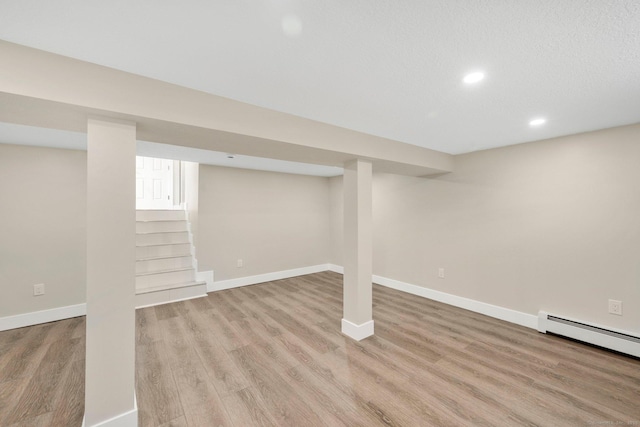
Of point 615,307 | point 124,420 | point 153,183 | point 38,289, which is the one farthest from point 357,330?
Result: point 153,183

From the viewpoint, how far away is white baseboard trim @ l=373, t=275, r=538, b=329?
294 centimetres

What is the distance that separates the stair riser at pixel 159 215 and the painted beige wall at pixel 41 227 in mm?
1042

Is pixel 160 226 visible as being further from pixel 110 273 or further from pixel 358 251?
pixel 358 251

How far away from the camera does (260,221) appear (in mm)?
4812

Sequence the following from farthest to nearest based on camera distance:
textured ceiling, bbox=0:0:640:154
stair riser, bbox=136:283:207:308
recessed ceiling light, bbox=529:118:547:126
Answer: stair riser, bbox=136:283:207:308 < recessed ceiling light, bbox=529:118:547:126 < textured ceiling, bbox=0:0:640:154

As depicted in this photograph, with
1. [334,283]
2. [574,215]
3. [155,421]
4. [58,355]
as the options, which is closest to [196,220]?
[58,355]

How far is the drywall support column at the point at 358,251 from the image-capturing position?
2.69 metres

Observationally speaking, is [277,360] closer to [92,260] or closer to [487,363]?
[92,260]

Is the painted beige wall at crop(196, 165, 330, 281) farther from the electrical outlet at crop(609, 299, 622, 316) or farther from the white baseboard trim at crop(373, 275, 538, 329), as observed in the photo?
the electrical outlet at crop(609, 299, 622, 316)

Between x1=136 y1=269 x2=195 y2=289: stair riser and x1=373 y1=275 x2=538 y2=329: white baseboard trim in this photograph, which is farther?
x1=136 y1=269 x2=195 y2=289: stair riser

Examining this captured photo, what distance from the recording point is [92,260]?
57.2 inches

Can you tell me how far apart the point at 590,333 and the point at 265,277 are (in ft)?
14.5

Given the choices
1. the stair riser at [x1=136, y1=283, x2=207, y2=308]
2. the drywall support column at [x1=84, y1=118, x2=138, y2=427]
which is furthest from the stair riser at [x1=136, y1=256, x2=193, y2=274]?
the drywall support column at [x1=84, y1=118, x2=138, y2=427]

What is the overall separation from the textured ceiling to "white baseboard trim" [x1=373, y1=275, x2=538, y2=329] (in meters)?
2.29
